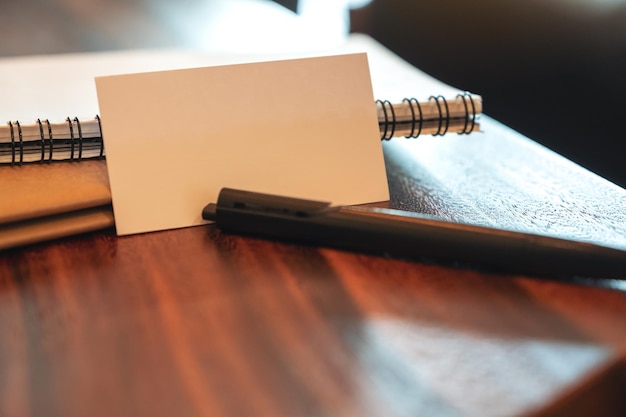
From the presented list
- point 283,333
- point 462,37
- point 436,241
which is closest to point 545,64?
point 462,37

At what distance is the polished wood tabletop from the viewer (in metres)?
0.26

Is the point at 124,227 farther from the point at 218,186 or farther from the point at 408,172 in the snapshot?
the point at 408,172

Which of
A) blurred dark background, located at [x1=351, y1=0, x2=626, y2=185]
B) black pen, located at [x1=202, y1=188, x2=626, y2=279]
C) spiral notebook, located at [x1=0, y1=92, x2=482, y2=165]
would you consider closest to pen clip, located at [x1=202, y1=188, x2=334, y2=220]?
black pen, located at [x1=202, y1=188, x2=626, y2=279]

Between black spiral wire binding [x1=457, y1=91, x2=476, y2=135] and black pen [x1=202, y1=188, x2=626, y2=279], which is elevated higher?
black spiral wire binding [x1=457, y1=91, x2=476, y2=135]

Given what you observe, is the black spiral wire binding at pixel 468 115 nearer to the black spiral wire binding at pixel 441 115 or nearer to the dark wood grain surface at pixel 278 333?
the black spiral wire binding at pixel 441 115

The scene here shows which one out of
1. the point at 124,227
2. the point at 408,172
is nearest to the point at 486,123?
the point at 408,172

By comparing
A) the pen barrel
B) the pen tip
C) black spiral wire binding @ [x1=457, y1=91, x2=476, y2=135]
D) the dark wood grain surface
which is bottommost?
the dark wood grain surface

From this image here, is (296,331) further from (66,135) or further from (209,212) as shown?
(66,135)

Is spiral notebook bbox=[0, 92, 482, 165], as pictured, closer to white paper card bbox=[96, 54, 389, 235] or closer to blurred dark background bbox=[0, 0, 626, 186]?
white paper card bbox=[96, 54, 389, 235]

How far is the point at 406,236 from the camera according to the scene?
36 cm

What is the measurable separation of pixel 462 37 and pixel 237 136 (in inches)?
22.7

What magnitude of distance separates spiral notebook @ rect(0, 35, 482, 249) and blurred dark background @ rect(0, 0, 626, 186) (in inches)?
2.6

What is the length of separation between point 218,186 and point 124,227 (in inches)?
2.6

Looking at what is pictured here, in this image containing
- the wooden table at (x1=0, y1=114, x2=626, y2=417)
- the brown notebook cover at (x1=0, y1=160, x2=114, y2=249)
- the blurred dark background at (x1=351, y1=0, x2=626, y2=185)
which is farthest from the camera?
the blurred dark background at (x1=351, y1=0, x2=626, y2=185)
